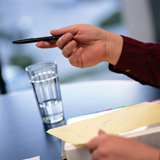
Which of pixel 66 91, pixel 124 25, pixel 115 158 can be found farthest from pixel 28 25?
pixel 115 158

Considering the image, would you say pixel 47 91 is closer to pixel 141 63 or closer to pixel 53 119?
pixel 53 119

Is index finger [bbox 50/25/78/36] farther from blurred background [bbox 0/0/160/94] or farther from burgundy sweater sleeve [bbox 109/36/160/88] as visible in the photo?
blurred background [bbox 0/0/160/94]

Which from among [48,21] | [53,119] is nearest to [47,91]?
[53,119]

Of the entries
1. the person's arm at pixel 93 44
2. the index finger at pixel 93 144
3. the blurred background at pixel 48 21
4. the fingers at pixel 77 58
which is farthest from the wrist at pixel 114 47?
the blurred background at pixel 48 21

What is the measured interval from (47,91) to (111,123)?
26 centimetres

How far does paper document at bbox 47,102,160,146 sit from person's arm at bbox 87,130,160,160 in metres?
0.05

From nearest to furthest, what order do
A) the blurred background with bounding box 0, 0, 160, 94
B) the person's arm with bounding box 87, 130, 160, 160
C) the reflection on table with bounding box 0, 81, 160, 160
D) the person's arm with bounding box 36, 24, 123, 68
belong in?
1. the person's arm with bounding box 87, 130, 160, 160
2. the reflection on table with bounding box 0, 81, 160, 160
3. the person's arm with bounding box 36, 24, 123, 68
4. the blurred background with bounding box 0, 0, 160, 94

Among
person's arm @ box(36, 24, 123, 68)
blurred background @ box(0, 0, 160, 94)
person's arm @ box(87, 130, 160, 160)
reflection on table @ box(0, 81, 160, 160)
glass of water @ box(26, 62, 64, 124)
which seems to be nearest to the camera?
person's arm @ box(87, 130, 160, 160)

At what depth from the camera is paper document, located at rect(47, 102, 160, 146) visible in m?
0.44

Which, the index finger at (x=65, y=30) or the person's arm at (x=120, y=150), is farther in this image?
the index finger at (x=65, y=30)

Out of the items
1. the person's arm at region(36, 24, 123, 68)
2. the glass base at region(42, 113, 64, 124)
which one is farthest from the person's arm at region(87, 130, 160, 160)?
the person's arm at region(36, 24, 123, 68)

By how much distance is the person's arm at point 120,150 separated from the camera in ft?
1.12

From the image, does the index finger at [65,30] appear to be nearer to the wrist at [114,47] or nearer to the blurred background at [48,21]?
the wrist at [114,47]

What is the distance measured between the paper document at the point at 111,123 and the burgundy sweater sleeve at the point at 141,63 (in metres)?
0.24
